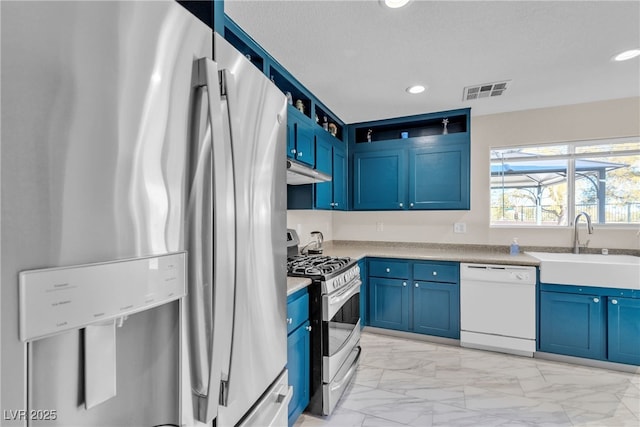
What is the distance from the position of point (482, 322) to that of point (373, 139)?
96.2 inches

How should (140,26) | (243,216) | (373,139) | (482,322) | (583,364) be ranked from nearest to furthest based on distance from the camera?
(140,26) → (243,216) → (583,364) → (482,322) → (373,139)

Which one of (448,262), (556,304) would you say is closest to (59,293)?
(448,262)

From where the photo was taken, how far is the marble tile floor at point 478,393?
189cm

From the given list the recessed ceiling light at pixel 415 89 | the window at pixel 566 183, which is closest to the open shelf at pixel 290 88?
the recessed ceiling light at pixel 415 89

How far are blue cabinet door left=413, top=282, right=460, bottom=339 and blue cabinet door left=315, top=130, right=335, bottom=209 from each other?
131 centimetres

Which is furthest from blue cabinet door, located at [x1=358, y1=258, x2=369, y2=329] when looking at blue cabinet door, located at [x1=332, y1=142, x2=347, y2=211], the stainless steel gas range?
the stainless steel gas range

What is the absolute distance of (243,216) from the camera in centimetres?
86

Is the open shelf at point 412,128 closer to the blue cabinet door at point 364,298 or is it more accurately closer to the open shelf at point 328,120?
the open shelf at point 328,120

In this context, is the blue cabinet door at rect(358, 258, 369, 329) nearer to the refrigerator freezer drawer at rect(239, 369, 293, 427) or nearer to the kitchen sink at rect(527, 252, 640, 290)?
the kitchen sink at rect(527, 252, 640, 290)

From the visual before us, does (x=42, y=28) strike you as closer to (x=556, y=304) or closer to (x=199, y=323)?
(x=199, y=323)

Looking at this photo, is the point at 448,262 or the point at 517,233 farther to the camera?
the point at 517,233

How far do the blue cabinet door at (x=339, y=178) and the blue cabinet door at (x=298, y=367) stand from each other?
1698mm

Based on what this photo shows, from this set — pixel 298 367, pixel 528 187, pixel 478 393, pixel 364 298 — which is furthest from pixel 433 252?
pixel 298 367

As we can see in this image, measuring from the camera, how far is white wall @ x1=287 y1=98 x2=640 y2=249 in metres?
2.91
